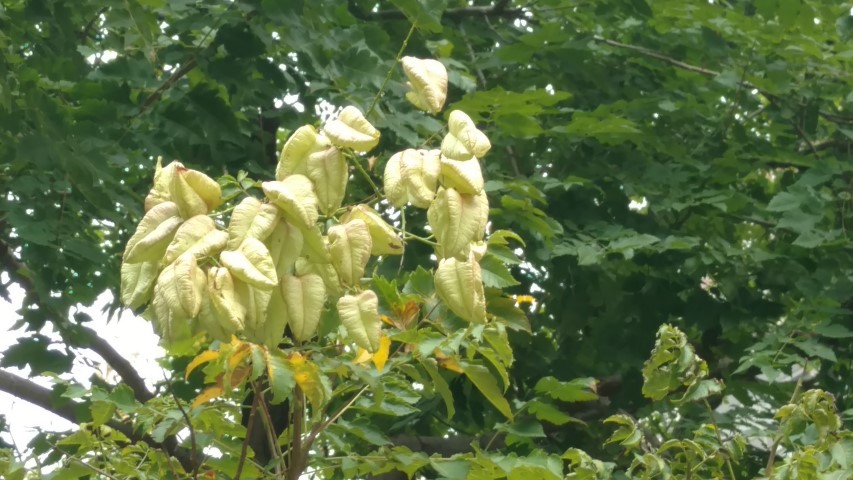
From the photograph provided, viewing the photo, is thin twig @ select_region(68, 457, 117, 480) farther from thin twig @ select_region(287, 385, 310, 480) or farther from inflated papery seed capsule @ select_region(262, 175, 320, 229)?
inflated papery seed capsule @ select_region(262, 175, 320, 229)

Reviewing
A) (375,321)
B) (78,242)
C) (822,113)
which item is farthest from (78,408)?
(822,113)

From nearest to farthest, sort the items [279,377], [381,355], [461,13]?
[279,377] → [381,355] → [461,13]

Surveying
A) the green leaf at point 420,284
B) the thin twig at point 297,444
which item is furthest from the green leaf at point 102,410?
the green leaf at point 420,284

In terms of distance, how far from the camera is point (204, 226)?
1.48 meters

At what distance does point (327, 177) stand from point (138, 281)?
269mm

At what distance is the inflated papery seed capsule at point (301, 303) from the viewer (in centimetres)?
152

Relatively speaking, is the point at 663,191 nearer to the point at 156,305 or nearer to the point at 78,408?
the point at 78,408

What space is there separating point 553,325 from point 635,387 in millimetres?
434

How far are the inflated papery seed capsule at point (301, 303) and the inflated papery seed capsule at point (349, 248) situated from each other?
0.04 m

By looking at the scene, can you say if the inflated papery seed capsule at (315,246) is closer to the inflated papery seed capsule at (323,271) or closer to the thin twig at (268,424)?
the inflated papery seed capsule at (323,271)

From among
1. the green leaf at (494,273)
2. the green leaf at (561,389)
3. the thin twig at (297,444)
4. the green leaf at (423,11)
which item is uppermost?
the green leaf at (423,11)

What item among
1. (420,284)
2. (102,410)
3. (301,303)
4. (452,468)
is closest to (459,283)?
(301,303)

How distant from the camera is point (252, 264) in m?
1.40

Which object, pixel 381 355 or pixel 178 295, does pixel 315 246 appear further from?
pixel 381 355
